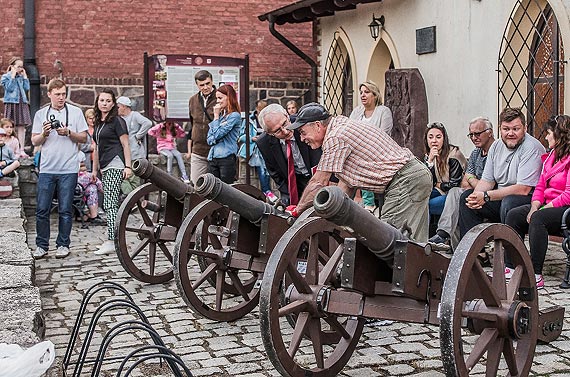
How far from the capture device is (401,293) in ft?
14.0

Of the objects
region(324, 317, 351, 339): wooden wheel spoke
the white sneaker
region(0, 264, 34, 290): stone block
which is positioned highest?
region(0, 264, 34, 290): stone block

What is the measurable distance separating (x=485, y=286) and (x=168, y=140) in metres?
9.78

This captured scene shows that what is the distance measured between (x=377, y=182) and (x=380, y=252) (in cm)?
158

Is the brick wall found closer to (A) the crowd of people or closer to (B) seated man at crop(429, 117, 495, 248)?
(A) the crowd of people

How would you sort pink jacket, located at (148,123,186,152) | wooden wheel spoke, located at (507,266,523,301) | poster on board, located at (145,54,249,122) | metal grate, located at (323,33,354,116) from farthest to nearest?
metal grate, located at (323,33,354,116)
pink jacket, located at (148,123,186,152)
poster on board, located at (145,54,249,122)
wooden wheel spoke, located at (507,266,523,301)

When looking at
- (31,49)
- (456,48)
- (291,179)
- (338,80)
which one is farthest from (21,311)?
(31,49)

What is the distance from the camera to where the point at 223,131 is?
917 cm

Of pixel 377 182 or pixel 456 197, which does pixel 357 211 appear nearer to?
pixel 377 182

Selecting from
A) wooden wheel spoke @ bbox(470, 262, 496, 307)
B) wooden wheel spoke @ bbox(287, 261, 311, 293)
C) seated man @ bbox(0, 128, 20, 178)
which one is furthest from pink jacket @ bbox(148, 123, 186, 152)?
wooden wheel spoke @ bbox(470, 262, 496, 307)

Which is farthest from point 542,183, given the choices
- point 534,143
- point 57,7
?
point 57,7

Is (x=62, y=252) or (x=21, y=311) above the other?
(x=21, y=311)

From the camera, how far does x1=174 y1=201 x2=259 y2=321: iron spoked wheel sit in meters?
6.08

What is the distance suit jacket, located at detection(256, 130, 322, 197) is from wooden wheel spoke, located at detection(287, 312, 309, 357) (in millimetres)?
2617

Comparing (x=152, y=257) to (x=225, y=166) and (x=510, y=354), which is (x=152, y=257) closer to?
(x=225, y=166)
